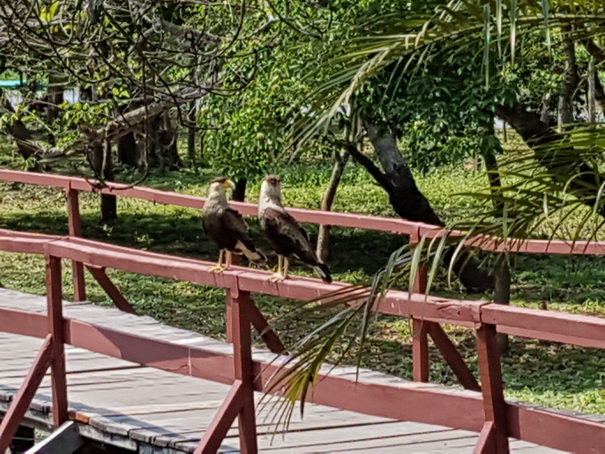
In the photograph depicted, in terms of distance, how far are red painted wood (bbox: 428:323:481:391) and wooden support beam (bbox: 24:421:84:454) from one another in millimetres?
1761

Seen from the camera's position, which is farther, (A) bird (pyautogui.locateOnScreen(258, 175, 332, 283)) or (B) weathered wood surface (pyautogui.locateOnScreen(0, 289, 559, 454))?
(A) bird (pyautogui.locateOnScreen(258, 175, 332, 283))

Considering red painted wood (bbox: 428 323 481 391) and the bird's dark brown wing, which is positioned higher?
the bird's dark brown wing

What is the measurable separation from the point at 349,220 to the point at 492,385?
3.20 metres

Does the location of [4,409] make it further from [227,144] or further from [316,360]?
[227,144]

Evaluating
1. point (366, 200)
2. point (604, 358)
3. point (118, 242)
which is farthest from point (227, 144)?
point (366, 200)

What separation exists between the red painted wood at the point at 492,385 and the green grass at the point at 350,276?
373 centimetres

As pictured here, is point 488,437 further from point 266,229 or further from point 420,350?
point 266,229

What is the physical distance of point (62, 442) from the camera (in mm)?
5629

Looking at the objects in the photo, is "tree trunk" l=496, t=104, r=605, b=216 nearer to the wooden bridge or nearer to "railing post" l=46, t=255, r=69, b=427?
the wooden bridge

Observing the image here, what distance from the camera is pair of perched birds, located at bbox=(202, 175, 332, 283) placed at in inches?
254

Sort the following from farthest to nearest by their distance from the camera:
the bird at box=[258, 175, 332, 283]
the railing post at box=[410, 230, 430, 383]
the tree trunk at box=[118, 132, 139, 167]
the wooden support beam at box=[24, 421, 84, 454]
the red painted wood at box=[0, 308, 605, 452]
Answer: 1. the tree trunk at box=[118, 132, 139, 167]
2. the bird at box=[258, 175, 332, 283]
3. the railing post at box=[410, 230, 430, 383]
4. the wooden support beam at box=[24, 421, 84, 454]
5. the red painted wood at box=[0, 308, 605, 452]

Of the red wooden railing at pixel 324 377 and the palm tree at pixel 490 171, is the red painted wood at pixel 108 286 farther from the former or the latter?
Result: the palm tree at pixel 490 171

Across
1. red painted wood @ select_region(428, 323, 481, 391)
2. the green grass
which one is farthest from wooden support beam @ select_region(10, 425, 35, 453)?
the green grass

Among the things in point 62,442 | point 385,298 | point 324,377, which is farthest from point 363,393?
point 62,442
